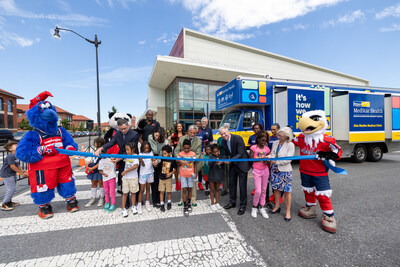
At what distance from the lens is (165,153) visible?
3393mm

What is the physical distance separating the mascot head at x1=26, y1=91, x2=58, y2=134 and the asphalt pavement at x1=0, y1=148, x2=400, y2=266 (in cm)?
170

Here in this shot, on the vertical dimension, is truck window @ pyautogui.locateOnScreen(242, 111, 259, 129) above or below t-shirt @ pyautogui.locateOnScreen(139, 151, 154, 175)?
above

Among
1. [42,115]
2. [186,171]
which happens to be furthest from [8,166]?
[186,171]

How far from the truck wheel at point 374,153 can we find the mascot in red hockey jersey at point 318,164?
7.22 m

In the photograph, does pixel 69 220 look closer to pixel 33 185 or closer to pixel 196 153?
pixel 33 185

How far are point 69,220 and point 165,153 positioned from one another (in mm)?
2055

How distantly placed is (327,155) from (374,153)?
25.5 feet

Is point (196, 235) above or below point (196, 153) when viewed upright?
below

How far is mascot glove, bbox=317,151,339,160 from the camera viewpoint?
8.25ft

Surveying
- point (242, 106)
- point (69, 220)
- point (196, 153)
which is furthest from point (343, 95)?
point (69, 220)

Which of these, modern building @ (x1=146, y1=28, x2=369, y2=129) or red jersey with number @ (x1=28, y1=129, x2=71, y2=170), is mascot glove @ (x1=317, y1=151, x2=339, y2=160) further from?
modern building @ (x1=146, y1=28, x2=369, y2=129)

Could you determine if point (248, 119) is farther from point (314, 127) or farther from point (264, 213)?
point (264, 213)

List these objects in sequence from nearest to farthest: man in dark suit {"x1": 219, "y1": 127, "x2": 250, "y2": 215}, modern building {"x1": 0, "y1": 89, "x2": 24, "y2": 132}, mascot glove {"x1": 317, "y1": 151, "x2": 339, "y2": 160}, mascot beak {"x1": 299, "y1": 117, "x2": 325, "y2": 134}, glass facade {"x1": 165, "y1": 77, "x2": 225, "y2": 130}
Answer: mascot glove {"x1": 317, "y1": 151, "x2": 339, "y2": 160} → mascot beak {"x1": 299, "y1": 117, "x2": 325, "y2": 134} → man in dark suit {"x1": 219, "y1": 127, "x2": 250, "y2": 215} → glass facade {"x1": 165, "y1": 77, "x2": 225, "y2": 130} → modern building {"x1": 0, "y1": 89, "x2": 24, "y2": 132}

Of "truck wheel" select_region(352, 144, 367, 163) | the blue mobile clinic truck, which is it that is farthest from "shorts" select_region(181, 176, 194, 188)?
"truck wheel" select_region(352, 144, 367, 163)
